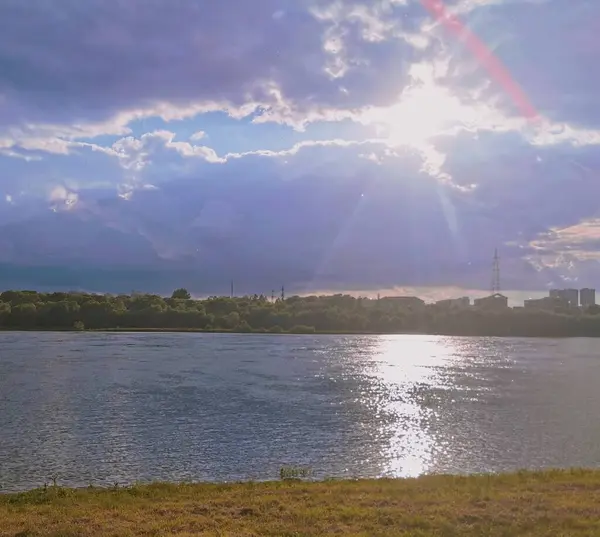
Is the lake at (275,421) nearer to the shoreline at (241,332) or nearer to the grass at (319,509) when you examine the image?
the grass at (319,509)

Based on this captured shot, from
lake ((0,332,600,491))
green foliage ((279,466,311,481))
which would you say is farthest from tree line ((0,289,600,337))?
green foliage ((279,466,311,481))

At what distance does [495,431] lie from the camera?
28.5 meters

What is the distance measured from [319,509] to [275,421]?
1665 centimetres

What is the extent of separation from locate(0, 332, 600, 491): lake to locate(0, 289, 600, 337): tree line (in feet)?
265

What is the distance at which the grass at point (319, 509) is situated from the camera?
11.3 m

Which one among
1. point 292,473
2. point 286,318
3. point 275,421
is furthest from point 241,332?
point 292,473

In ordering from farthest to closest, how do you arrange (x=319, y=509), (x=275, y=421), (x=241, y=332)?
(x=241, y=332)
(x=275, y=421)
(x=319, y=509)

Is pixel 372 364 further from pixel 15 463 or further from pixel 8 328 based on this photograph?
pixel 8 328

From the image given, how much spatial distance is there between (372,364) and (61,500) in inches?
2198

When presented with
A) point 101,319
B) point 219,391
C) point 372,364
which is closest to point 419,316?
point 101,319

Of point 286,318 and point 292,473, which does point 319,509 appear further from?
point 286,318

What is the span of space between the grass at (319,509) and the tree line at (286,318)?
404 ft

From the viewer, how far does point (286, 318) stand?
462 feet

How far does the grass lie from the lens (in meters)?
11.3
